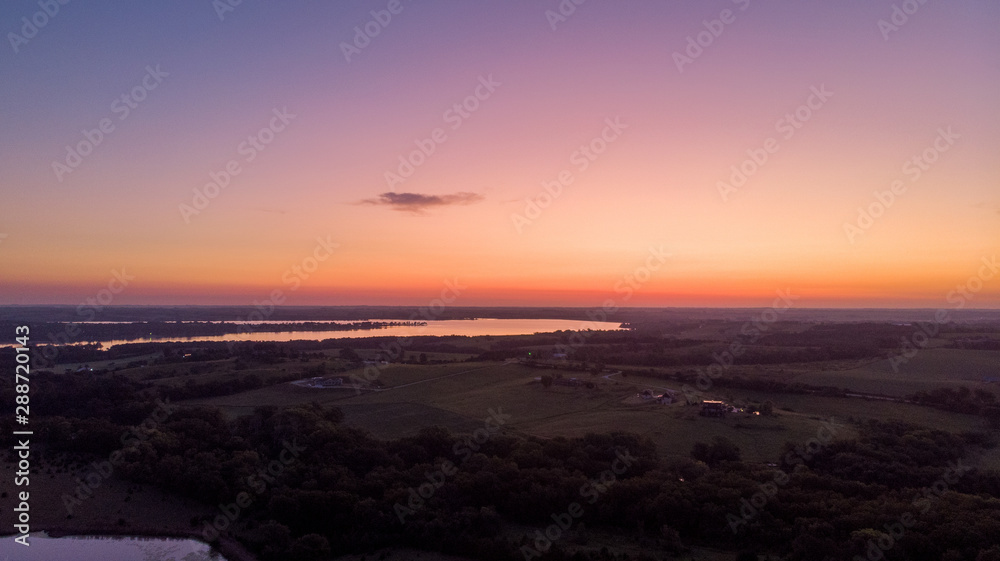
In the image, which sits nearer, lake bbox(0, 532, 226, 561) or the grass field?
lake bbox(0, 532, 226, 561)

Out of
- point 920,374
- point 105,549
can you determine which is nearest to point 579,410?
point 105,549

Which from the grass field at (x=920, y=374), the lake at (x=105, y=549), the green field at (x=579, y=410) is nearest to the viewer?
the lake at (x=105, y=549)

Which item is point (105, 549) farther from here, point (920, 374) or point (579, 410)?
point (920, 374)

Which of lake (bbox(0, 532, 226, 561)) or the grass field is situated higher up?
the grass field

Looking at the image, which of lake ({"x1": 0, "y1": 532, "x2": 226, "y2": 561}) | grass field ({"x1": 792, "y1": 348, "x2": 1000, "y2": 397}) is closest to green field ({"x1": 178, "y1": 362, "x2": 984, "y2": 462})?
grass field ({"x1": 792, "y1": 348, "x2": 1000, "y2": 397})

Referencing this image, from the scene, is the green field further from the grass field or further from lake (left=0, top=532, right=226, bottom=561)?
lake (left=0, top=532, right=226, bottom=561)

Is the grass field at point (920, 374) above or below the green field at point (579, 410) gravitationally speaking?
above

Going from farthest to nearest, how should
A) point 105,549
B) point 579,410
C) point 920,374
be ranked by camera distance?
point 920,374 < point 579,410 < point 105,549

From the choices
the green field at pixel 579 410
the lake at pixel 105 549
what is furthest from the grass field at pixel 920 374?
the lake at pixel 105 549

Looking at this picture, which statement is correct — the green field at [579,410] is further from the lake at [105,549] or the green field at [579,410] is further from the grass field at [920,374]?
the lake at [105,549]
